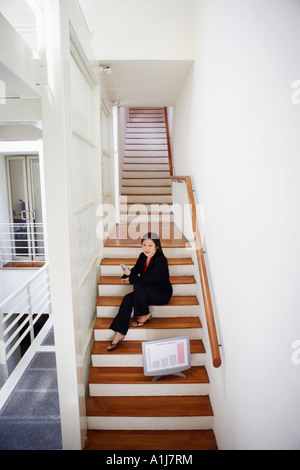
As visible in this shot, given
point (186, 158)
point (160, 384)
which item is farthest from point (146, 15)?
point (160, 384)

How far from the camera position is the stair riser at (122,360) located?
2.77m

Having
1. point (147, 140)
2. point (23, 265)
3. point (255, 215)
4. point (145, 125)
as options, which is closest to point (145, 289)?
point (255, 215)

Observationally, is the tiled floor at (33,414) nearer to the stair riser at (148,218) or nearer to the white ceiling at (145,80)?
the stair riser at (148,218)

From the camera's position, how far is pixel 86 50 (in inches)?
98.4

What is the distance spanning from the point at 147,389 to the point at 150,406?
0.45 feet

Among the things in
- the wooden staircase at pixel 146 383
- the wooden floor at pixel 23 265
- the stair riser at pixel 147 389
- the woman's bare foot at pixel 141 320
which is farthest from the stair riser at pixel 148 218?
the stair riser at pixel 147 389

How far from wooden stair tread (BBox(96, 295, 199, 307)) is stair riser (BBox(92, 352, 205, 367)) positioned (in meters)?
0.51

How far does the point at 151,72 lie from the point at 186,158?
109 centimetres

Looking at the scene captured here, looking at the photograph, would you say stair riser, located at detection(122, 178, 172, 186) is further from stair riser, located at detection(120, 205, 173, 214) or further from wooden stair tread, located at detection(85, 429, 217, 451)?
wooden stair tread, located at detection(85, 429, 217, 451)

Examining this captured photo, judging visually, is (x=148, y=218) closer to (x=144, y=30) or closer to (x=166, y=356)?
(x=144, y=30)

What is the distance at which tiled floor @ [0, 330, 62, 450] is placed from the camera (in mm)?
2318

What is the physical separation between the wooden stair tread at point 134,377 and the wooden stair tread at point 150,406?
0.51 ft

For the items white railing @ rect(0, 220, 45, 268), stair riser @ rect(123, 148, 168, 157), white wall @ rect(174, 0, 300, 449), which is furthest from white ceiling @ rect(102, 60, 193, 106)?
white railing @ rect(0, 220, 45, 268)

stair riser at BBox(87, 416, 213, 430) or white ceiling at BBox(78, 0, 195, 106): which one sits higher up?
white ceiling at BBox(78, 0, 195, 106)
